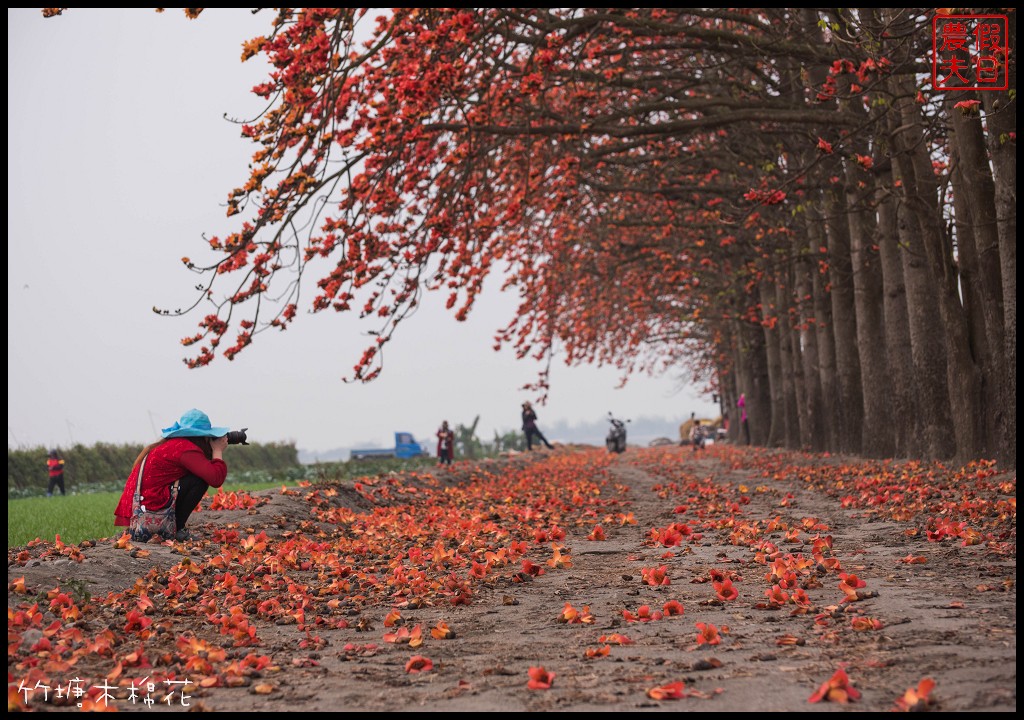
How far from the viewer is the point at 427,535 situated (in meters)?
10.7

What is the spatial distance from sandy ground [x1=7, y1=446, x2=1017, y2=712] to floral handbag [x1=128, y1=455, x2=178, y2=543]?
357 millimetres

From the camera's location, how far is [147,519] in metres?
9.24

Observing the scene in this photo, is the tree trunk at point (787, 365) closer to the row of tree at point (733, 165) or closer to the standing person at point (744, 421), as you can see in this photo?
the row of tree at point (733, 165)

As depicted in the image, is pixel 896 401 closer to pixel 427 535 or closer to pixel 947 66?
pixel 947 66

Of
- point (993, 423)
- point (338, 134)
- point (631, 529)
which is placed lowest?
point (631, 529)

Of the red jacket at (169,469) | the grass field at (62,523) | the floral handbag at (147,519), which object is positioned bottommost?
the grass field at (62,523)

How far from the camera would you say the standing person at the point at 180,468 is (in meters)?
9.11

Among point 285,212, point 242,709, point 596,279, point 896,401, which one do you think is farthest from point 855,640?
point 596,279

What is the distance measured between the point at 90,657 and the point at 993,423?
12.7 metres

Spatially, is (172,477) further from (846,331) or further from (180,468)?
(846,331)

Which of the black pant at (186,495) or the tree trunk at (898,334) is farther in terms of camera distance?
the tree trunk at (898,334)

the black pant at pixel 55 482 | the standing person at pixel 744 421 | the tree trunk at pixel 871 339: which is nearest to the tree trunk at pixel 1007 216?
the tree trunk at pixel 871 339

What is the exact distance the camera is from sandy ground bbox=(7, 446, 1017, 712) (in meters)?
4.52

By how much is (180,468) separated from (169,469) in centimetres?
10
